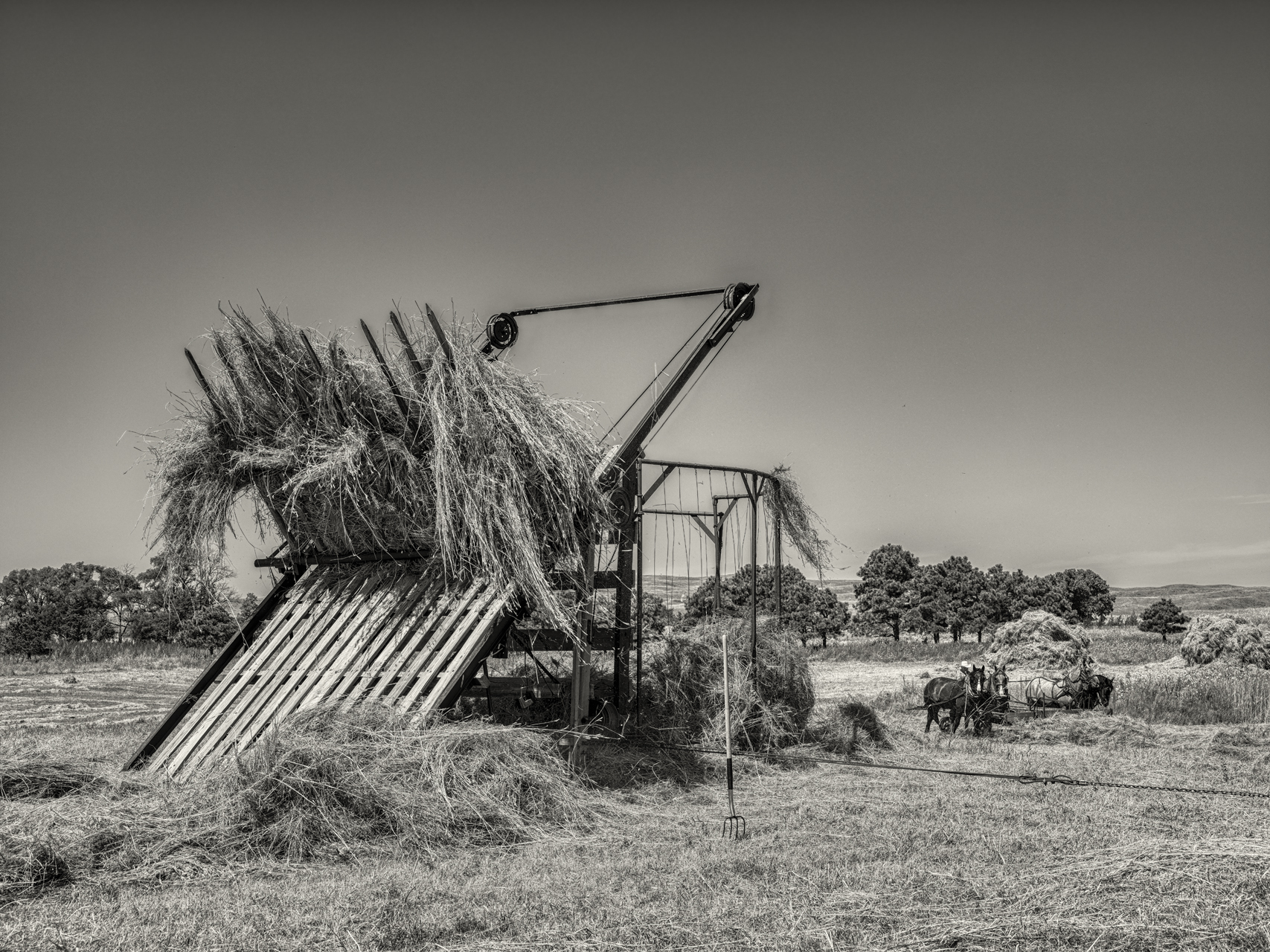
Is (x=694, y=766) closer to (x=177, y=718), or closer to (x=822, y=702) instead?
(x=177, y=718)

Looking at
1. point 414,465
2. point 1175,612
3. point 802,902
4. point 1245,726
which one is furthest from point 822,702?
point 1175,612

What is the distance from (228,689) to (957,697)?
891cm

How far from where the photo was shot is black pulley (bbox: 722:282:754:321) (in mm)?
10164

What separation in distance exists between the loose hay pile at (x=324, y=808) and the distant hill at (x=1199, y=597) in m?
108

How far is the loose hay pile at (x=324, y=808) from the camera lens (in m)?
5.52

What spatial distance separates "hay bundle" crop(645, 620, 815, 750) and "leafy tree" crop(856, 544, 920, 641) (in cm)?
6150

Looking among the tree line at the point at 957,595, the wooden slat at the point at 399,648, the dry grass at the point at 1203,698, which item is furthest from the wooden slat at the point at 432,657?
the tree line at the point at 957,595

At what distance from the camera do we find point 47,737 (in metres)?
11.4

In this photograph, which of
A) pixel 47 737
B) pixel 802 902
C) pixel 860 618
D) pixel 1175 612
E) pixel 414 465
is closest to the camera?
pixel 802 902

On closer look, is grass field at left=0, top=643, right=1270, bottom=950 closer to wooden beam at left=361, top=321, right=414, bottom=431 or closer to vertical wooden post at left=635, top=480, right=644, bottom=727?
vertical wooden post at left=635, top=480, right=644, bottom=727

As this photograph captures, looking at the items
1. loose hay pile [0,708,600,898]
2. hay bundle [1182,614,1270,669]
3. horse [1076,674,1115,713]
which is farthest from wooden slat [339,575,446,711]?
hay bundle [1182,614,1270,669]

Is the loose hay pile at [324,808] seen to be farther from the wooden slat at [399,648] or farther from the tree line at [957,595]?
A: the tree line at [957,595]

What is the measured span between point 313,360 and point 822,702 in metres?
10.5

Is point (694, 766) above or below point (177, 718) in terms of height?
below
